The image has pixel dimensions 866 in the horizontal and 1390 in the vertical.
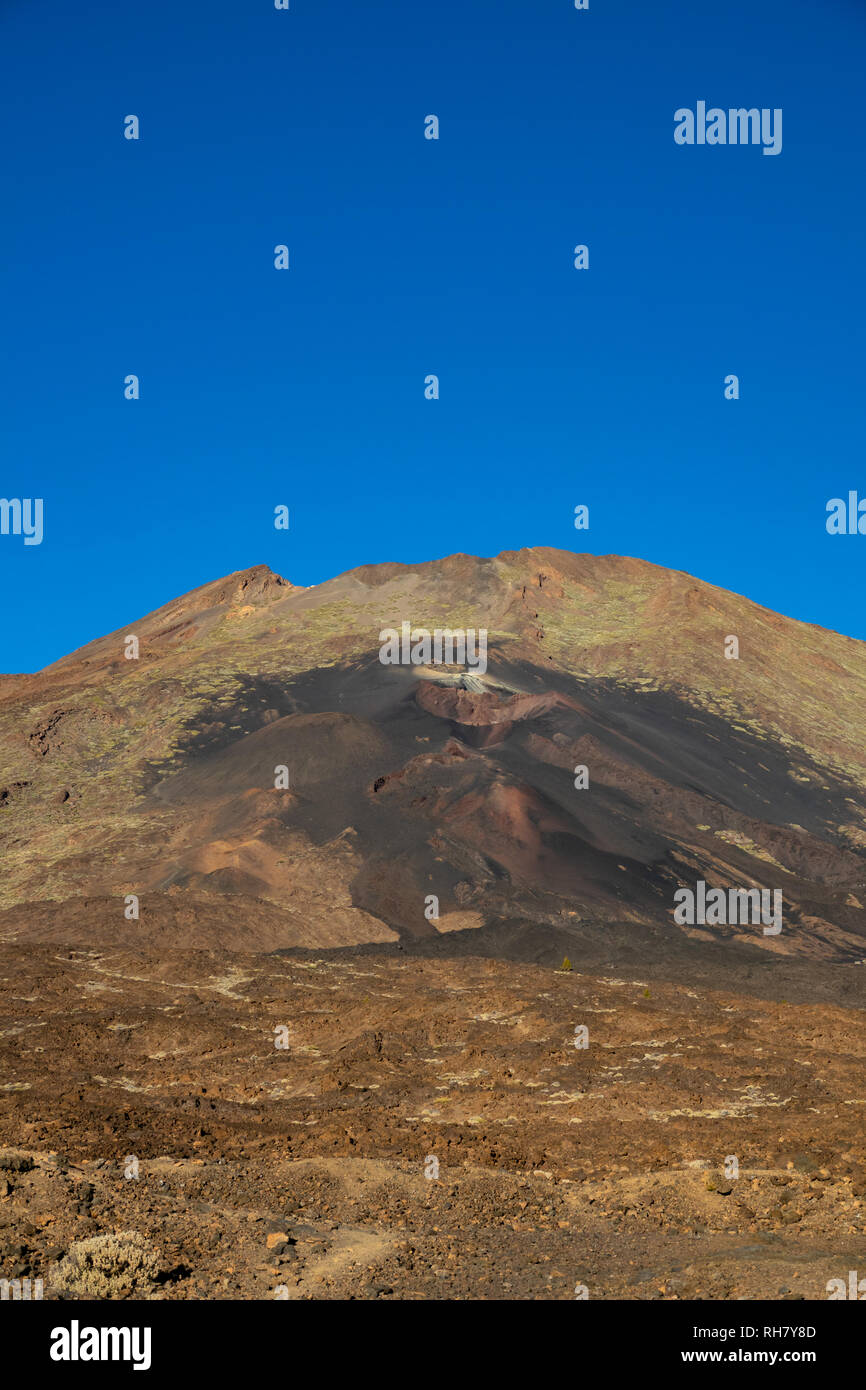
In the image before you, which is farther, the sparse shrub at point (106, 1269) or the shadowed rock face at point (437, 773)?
the shadowed rock face at point (437, 773)

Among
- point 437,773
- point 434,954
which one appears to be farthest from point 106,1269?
point 437,773

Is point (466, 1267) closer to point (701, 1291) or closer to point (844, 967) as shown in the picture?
point (701, 1291)

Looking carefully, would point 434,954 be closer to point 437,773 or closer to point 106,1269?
point 437,773

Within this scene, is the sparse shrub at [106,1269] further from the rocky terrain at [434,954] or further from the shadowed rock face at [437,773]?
the shadowed rock face at [437,773]

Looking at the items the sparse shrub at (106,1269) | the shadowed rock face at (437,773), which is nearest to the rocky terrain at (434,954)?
the sparse shrub at (106,1269)

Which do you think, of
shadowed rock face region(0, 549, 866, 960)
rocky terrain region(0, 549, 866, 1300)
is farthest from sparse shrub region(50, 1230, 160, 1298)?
shadowed rock face region(0, 549, 866, 960)
